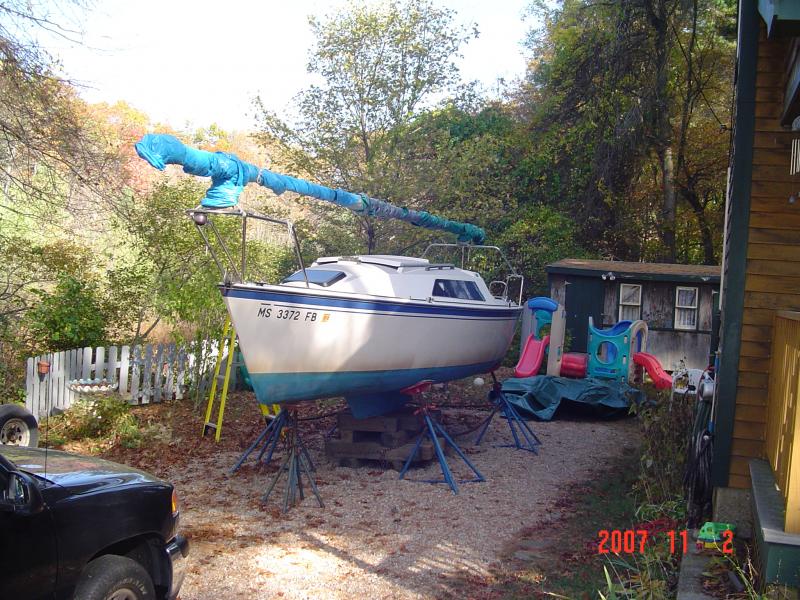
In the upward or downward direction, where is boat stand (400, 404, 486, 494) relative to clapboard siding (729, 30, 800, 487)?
downward

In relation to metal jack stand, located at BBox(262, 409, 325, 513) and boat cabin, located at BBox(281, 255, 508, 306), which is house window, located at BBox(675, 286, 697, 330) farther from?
metal jack stand, located at BBox(262, 409, 325, 513)

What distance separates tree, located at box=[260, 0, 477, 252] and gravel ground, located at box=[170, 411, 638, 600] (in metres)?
9.44

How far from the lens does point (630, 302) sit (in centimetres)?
1880

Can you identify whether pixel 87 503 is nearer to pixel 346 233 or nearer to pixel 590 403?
pixel 590 403

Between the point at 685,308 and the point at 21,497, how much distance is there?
17.2 m

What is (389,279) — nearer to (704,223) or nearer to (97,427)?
(97,427)

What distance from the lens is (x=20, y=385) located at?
1135cm

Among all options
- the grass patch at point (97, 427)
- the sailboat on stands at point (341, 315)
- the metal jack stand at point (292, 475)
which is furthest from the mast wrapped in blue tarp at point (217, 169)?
the grass patch at point (97, 427)

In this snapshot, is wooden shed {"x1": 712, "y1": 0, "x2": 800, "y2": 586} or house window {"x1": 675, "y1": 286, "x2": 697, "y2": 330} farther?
house window {"x1": 675, "y1": 286, "x2": 697, "y2": 330}

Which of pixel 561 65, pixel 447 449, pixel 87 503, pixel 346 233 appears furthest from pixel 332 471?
pixel 561 65

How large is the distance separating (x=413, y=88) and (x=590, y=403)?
956 cm

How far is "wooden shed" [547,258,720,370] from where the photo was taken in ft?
60.3
